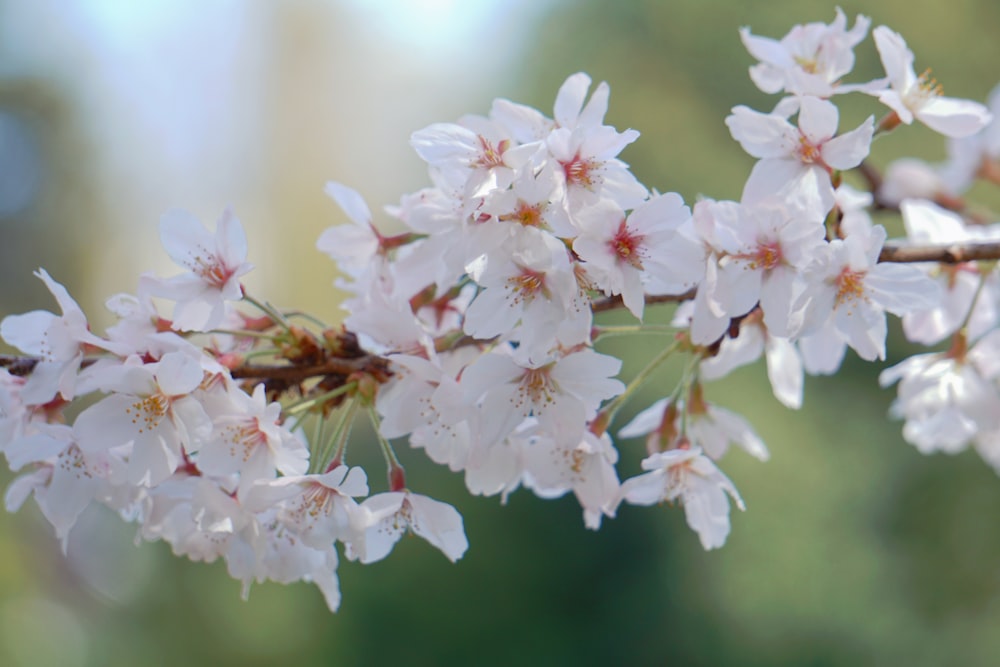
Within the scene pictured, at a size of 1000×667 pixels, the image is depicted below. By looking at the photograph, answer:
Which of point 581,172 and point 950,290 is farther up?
point 581,172

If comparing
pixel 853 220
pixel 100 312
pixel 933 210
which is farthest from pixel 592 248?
pixel 100 312

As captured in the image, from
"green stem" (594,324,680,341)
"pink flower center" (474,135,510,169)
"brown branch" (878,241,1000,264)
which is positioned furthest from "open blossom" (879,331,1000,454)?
"pink flower center" (474,135,510,169)

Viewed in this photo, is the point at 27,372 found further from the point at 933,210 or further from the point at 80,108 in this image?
the point at 80,108

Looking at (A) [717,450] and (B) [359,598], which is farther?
(B) [359,598]

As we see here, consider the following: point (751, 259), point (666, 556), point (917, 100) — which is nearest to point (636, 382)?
point (751, 259)

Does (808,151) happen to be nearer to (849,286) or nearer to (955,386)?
(849,286)

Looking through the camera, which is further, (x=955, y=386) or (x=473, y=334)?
(x=955, y=386)

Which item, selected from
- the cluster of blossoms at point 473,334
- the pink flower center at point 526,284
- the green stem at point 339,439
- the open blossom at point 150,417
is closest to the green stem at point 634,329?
the cluster of blossoms at point 473,334
